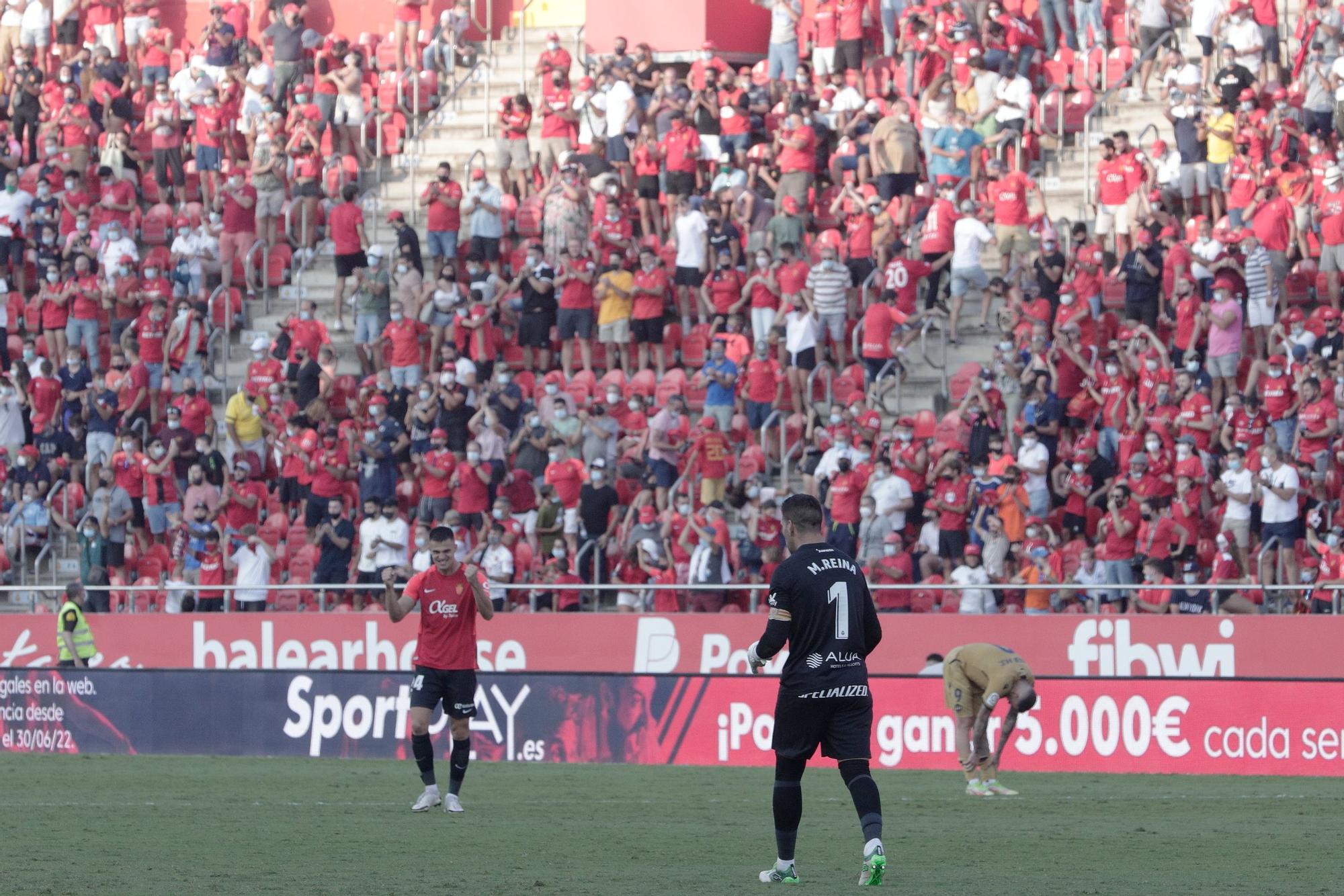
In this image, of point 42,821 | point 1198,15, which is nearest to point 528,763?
point 42,821

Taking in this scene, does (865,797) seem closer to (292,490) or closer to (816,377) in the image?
(816,377)

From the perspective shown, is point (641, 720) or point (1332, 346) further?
point (1332, 346)

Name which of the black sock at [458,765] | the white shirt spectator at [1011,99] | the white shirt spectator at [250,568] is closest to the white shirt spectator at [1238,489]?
the white shirt spectator at [1011,99]

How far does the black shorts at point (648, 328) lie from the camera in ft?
84.3

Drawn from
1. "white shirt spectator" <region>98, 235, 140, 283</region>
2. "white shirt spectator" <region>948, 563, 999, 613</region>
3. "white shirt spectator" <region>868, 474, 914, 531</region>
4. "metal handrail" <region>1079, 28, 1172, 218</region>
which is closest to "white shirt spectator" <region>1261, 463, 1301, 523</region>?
"white shirt spectator" <region>948, 563, 999, 613</region>

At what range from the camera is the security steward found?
22453 millimetres

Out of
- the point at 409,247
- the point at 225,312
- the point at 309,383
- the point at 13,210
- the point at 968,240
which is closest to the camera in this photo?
the point at 968,240

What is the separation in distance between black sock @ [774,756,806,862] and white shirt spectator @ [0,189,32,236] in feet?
73.6

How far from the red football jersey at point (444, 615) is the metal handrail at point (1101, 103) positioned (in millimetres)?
12964

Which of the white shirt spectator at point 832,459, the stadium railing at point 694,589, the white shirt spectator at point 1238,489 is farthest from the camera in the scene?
the white shirt spectator at point 832,459

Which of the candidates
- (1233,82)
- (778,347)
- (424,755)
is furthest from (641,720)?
(1233,82)

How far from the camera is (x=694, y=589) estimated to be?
2253 cm

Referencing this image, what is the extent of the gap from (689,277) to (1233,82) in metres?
6.49

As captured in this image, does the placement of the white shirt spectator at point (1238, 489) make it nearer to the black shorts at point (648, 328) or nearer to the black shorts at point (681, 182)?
the black shorts at point (648, 328)
